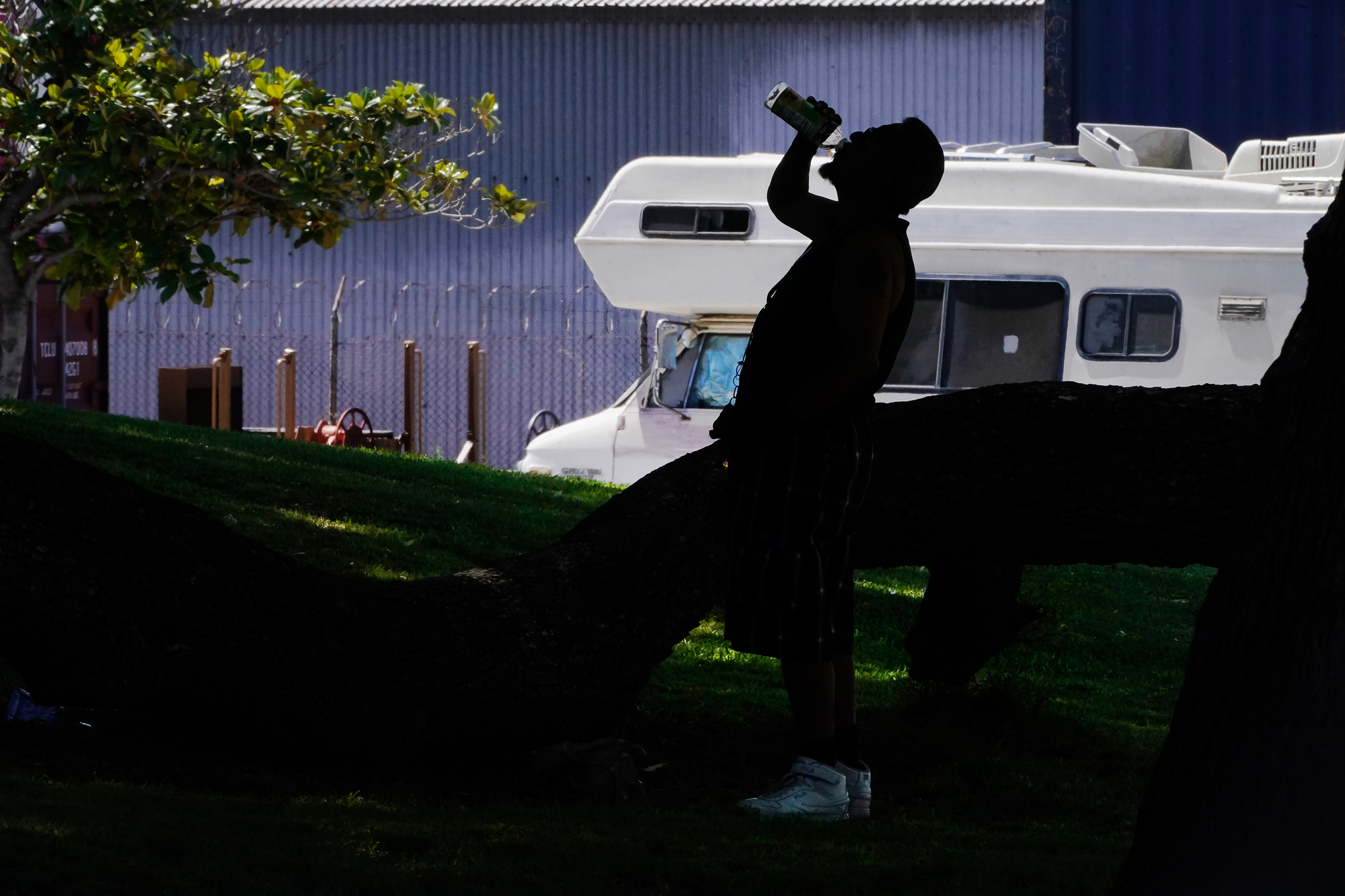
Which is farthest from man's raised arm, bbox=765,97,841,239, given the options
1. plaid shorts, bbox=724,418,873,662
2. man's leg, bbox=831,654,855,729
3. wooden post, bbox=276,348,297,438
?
wooden post, bbox=276,348,297,438

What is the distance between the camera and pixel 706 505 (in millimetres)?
4820

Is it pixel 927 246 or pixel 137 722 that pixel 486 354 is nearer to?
pixel 927 246

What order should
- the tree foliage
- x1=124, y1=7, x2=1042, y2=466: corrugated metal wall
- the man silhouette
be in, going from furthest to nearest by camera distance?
x1=124, y1=7, x2=1042, y2=466: corrugated metal wall < the tree foliage < the man silhouette

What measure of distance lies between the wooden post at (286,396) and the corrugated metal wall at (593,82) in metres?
1.45

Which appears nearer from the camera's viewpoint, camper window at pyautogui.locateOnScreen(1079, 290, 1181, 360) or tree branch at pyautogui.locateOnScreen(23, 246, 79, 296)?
camper window at pyautogui.locateOnScreen(1079, 290, 1181, 360)

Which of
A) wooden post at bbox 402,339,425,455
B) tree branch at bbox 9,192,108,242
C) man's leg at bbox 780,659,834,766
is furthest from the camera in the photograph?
wooden post at bbox 402,339,425,455

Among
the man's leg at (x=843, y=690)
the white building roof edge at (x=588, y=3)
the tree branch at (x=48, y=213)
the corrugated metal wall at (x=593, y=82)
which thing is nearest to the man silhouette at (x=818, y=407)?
the man's leg at (x=843, y=690)

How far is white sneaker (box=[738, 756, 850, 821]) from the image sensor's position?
396 centimetres

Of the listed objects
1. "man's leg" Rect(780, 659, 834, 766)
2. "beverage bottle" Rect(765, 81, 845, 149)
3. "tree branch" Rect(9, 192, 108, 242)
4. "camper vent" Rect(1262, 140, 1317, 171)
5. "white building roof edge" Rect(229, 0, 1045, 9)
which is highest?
"white building roof edge" Rect(229, 0, 1045, 9)

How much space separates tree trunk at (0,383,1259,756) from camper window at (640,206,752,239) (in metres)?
5.34

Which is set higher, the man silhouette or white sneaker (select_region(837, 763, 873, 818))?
the man silhouette

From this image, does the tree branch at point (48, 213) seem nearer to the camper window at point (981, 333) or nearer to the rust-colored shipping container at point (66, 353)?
the camper window at point (981, 333)

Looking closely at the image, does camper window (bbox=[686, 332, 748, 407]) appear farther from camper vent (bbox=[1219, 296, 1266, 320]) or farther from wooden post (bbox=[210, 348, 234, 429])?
wooden post (bbox=[210, 348, 234, 429])

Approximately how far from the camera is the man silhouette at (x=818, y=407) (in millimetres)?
3637
